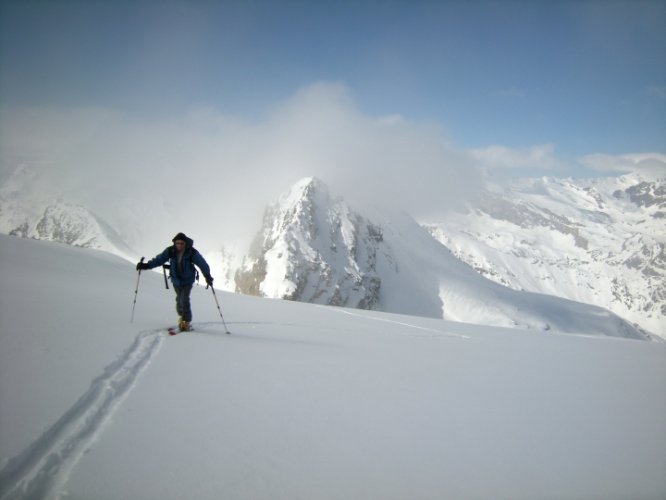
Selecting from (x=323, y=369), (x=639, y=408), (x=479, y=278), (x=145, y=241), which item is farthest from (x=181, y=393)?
(x=145, y=241)

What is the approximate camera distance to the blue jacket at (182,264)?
854 centimetres

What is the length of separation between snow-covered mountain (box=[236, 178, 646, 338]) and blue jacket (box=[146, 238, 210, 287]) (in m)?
95.1

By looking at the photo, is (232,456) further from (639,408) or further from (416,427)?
(639,408)

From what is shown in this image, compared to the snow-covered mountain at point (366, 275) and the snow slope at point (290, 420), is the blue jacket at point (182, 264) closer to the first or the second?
the snow slope at point (290, 420)

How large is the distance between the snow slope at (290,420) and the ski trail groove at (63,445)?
0.01 meters

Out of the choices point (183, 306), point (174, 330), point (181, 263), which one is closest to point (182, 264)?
point (181, 263)

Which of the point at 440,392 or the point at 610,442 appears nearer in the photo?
the point at 610,442

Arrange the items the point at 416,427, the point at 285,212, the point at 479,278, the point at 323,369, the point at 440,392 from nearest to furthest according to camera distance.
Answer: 1. the point at 416,427
2. the point at 440,392
3. the point at 323,369
4. the point at 285,212
5. the point at 479,278

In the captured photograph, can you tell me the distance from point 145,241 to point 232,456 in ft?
721

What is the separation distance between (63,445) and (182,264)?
6.19 m

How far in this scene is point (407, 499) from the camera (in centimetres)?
272

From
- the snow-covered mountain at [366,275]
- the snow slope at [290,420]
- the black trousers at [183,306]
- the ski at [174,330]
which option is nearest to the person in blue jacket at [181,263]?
the black trousers at [183,306]

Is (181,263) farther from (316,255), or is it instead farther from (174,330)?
(316,255)

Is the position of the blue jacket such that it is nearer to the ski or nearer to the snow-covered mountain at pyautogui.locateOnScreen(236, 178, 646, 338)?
the ski
